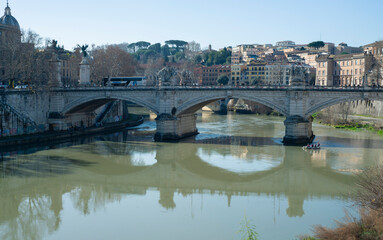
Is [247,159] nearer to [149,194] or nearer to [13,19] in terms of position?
[149,194]

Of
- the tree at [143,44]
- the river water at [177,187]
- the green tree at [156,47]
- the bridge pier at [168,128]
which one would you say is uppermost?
the tree at [143,44]

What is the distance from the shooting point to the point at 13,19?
4966 centimetres

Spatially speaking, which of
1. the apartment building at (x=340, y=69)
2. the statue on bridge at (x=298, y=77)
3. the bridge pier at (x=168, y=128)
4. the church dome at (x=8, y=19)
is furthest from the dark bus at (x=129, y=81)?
the apartment building at (x=340, y=69)

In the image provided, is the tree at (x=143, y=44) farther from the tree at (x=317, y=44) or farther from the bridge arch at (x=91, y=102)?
the bridge arch at (x=91, y=102)

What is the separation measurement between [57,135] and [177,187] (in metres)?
15.1

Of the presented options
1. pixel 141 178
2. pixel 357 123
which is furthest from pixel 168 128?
pixel 357 123

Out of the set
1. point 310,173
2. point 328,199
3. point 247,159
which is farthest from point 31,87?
point 328,199

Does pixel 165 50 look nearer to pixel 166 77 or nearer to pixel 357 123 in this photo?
pixel 357 123

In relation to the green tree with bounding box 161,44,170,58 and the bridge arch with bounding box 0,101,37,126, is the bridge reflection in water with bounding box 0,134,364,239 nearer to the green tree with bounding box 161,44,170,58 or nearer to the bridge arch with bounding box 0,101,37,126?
the bridge arch with bounding box 0,101,37,126

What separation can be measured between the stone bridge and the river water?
174cm

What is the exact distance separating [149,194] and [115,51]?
4554 cm

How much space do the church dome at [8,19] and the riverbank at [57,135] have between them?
21.3m

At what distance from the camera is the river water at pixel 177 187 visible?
1357cm

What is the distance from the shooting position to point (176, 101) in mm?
30156
